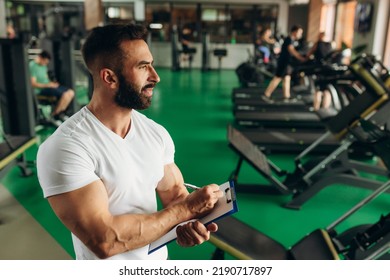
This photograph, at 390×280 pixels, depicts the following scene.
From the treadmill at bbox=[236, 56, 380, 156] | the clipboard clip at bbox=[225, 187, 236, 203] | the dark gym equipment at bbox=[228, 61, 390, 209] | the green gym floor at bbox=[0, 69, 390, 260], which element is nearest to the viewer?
the clipboard clip at bbox=[225, 187, 236, 203]

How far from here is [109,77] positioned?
3.83 feet

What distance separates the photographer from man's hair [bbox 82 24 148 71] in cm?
115

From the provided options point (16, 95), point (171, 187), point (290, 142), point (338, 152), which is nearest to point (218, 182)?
point (338, 152)

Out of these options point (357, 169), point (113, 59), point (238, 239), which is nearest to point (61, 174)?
point (113, 59)

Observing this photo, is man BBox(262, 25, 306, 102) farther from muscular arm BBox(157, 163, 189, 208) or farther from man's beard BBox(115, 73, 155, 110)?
man's beard BBox(115, 73, 155, 110)

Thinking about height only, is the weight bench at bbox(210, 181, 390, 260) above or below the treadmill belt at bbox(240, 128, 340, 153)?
above

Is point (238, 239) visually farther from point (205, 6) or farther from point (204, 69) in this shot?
point (205, 6)

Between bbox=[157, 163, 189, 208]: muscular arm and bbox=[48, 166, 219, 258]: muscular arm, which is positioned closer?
bbox=[48, 166, 219, 258]: muscular arm

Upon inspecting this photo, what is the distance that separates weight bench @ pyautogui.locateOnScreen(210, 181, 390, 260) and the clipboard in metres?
0.74

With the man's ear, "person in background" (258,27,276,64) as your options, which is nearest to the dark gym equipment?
the man's ear

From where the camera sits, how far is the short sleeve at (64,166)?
1078 millimetres

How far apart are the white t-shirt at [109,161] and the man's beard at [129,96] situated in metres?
0.10

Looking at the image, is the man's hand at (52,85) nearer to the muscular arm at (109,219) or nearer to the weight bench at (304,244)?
the weight bench at (304,244)

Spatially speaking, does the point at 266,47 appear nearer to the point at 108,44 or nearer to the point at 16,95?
the point at 16,95
